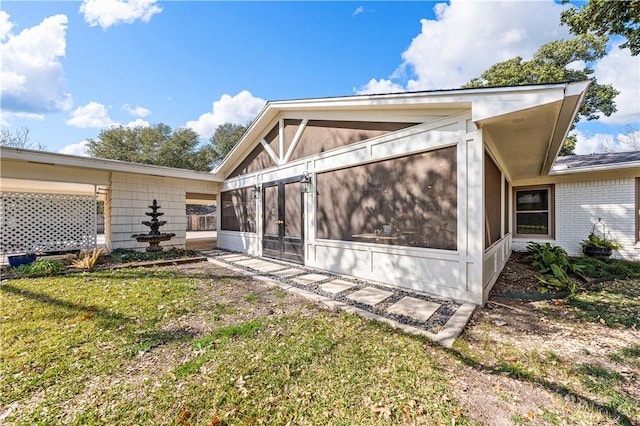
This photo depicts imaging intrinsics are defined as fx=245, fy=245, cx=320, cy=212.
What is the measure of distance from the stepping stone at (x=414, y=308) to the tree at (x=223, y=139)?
2369 centimetres

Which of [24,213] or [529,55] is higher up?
[529,55]

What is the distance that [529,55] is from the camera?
566 inches

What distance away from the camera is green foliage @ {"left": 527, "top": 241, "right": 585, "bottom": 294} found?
4766 millimetres

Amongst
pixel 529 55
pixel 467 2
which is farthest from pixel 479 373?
pixel 529 55

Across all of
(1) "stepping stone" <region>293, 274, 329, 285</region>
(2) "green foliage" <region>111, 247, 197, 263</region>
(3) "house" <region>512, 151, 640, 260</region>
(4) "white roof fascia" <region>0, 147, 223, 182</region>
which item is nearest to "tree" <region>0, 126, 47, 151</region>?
(4) "white roof fascia" <region>0, 147, 223, 182</region>

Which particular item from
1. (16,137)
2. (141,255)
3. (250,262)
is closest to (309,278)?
(250,262)

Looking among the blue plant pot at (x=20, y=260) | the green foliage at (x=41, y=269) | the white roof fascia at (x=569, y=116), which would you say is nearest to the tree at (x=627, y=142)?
the white roof fascia at (x=569, y=116)

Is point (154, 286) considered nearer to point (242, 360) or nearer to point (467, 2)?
point (242, 360)

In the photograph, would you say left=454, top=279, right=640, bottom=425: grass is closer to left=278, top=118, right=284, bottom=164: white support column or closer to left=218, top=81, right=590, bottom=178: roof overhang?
left=218, top=81, right=590, bottom=178: roof overhang

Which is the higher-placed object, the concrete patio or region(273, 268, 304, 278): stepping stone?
region(273, 268, 304, 278): stepping stone

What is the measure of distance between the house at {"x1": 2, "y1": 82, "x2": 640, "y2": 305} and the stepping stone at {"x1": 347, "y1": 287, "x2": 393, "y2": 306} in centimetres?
46

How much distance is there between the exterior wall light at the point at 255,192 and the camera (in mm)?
8325

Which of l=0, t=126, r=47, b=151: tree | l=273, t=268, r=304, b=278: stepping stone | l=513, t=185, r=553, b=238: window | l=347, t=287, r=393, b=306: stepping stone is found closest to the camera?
l=347, t=287, r=393, b=306: stepping stone

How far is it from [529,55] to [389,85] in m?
9.40
